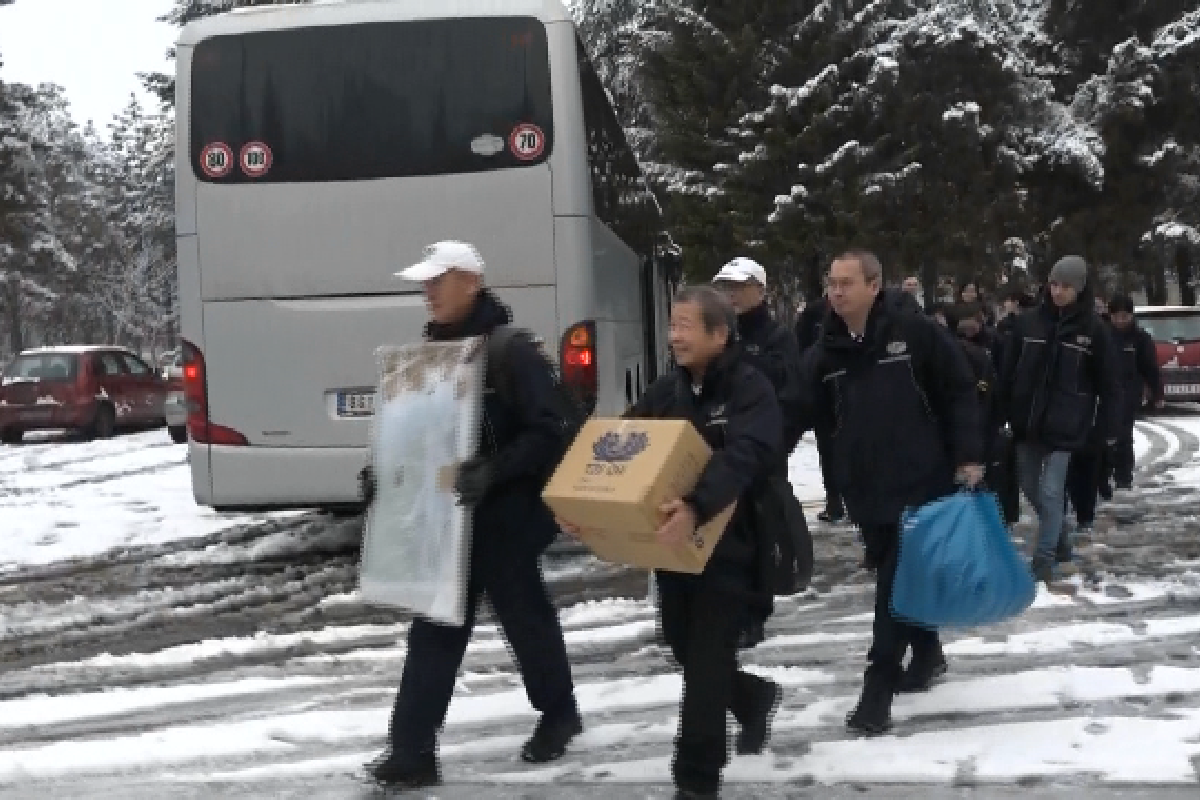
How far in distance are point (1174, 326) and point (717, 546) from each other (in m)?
18.6

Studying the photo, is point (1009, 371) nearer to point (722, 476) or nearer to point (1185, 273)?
point (722, 476)

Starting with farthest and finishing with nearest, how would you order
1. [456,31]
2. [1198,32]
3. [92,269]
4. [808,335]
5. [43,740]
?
[92,269] → [1198,32] → [808,335] → [456,31] → [43,740]

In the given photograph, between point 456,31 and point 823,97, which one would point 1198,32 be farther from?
point 456,31

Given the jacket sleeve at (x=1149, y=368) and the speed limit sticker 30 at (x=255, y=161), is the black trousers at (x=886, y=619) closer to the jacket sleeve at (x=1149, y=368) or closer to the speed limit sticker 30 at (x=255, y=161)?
the speed limit sticker 30 at (x=255, y=161)

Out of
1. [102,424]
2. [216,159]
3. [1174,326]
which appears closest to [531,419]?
[216,159]

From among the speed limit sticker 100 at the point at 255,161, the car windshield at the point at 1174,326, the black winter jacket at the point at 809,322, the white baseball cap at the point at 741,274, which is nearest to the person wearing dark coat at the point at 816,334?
the black winter jacket at the point at 809,322

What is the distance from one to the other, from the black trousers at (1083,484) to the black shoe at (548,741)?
188 inches

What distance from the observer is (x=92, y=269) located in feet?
250

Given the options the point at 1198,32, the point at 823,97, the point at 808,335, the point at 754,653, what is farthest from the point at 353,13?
the point at 1198,32

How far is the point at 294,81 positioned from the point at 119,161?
8567 cm

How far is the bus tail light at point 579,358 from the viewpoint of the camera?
8.26 meters

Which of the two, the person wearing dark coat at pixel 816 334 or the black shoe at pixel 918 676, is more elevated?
the person wearing dark coat at pixel 816 334

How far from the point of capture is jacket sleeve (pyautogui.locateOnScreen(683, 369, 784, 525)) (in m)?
3.93

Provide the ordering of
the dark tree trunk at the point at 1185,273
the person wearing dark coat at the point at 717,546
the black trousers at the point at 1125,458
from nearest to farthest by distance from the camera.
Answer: the person wearing dark coat at the point at 717,546, the black trousers at the point at 1125,458, the dark tree trunk at the point at 1185,273
